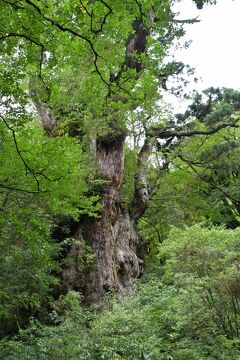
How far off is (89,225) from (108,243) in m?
0.73

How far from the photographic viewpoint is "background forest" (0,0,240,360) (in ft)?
18.1

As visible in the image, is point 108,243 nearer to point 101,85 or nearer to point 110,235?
point 110,235

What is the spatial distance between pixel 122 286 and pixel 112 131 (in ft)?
14.2

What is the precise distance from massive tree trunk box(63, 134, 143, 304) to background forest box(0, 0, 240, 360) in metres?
0.03

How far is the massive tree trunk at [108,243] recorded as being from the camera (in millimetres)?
9758

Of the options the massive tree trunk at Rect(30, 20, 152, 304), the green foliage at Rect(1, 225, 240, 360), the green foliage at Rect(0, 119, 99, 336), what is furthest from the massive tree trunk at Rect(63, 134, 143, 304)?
the green foliage at Rect(0, 119, 99, 336)

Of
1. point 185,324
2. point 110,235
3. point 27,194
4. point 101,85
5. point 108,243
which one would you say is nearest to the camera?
point 27,194

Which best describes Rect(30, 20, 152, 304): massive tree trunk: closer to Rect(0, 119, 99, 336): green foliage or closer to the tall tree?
the tall tree

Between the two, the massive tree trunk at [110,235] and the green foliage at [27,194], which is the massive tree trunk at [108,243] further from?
the green foliage at [27,194]

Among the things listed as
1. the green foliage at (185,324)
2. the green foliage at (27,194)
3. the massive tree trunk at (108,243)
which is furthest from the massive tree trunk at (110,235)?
the green foliage at (27,194)

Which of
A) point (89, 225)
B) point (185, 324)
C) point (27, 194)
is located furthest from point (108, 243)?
point (27, 194)

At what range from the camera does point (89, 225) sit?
10648mm

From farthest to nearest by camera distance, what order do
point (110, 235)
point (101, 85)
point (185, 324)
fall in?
point (110, 235), point (101, 85), point (185, 324)

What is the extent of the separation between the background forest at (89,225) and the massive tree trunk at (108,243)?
1.3 inches
